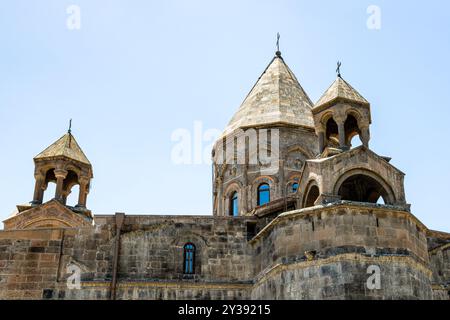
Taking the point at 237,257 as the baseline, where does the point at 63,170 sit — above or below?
above

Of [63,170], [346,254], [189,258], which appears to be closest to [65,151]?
[63,170]

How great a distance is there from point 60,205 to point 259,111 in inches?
327

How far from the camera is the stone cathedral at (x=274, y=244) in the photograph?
14633 mm

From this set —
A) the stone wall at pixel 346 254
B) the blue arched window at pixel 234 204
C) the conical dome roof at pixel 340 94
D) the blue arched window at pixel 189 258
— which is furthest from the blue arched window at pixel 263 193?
the stone wall at pixel 346 254

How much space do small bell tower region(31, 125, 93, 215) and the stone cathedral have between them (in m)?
0.08

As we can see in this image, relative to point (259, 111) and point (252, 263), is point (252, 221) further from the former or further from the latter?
point (259, 111)

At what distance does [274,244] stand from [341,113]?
443cm

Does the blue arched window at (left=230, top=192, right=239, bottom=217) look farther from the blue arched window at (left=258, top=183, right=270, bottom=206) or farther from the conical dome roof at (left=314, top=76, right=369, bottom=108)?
the conical dome roof at (left=314, top=76, right=369, bottom=108)

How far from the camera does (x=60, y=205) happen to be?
21.5m

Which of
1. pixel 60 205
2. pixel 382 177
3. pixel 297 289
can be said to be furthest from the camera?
pixel 60 205

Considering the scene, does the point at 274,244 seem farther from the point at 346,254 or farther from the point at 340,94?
the point at 340,94

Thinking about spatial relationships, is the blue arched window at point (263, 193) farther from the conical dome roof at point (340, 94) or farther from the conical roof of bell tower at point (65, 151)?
the conical roof of bell tower at point (65, 151)

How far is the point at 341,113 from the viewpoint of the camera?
57.1ft
